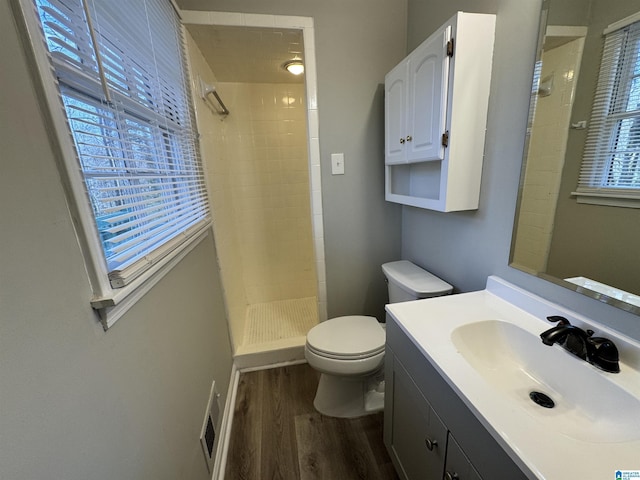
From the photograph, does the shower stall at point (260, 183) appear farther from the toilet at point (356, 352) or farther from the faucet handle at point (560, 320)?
the faucet handle at point (560, 320)

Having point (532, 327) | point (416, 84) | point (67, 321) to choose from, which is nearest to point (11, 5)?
point (67, 321)

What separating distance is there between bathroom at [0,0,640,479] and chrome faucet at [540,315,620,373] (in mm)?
76

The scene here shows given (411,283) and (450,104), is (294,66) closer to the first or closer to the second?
(450,104)

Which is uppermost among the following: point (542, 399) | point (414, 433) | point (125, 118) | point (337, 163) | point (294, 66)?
point (294, 66)

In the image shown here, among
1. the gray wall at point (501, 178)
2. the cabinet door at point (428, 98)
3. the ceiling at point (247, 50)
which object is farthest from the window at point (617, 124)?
the ceiling at point (247, 50)

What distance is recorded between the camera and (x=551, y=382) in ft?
2.52

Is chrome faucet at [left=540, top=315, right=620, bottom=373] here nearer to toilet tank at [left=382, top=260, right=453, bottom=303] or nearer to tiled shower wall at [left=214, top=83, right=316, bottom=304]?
toilet tank at [left=382, top=260, right=453, bottom=303]

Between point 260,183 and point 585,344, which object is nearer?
point 585,344

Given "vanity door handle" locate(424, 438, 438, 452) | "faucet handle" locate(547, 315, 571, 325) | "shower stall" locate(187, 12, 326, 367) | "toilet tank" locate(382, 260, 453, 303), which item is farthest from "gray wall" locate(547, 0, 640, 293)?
"shower stall" locate(187, 12, 326, 367)

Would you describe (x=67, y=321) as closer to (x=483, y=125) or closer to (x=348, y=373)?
(x=348, y=373)

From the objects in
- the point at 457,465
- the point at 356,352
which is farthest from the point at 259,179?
the point at 457,465

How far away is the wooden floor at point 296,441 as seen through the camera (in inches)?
48.5

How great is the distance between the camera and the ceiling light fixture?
1.82 meters

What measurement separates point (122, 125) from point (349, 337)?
1.31m
